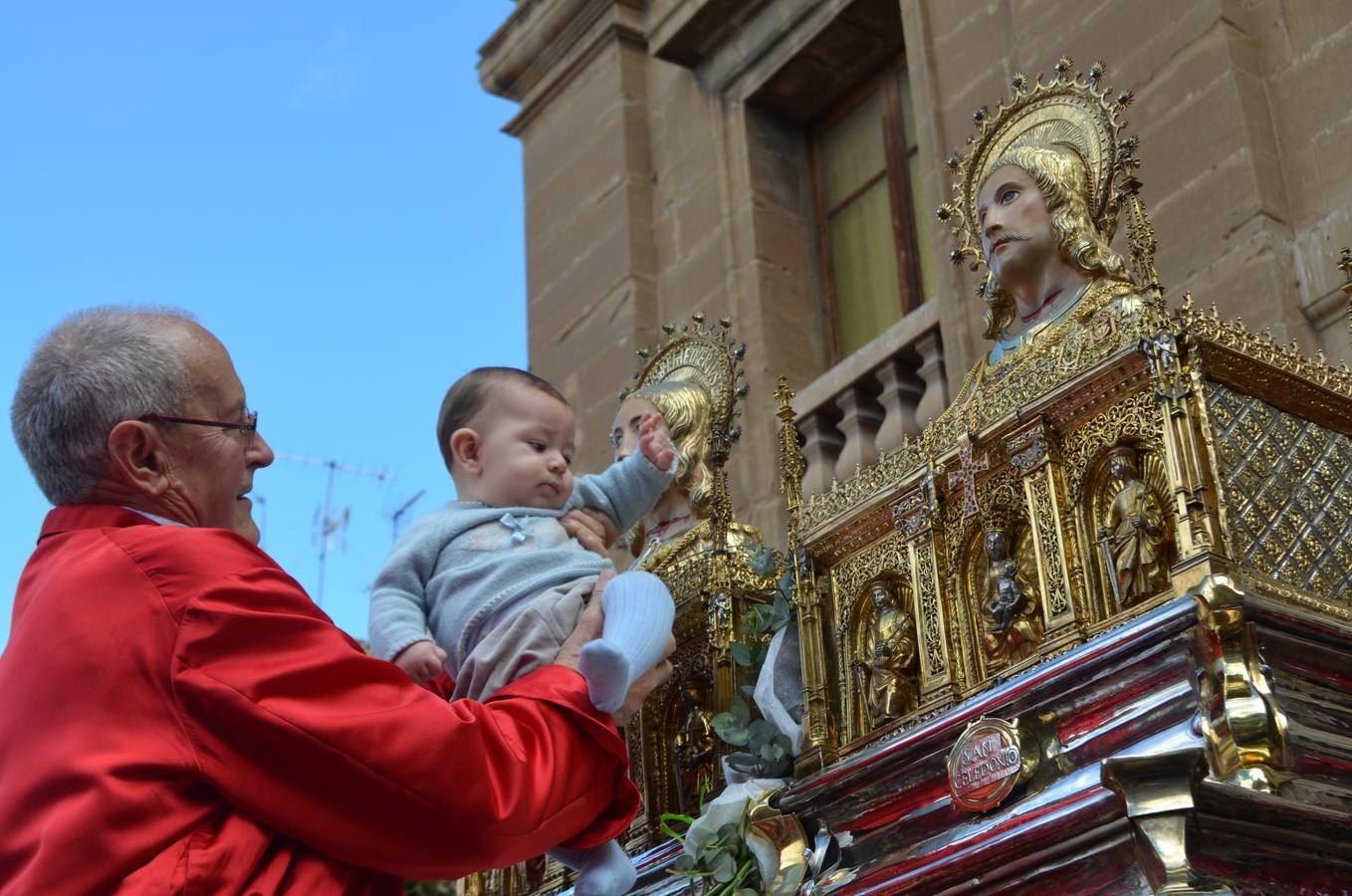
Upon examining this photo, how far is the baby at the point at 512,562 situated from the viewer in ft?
12.8

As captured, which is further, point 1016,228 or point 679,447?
point 679,447

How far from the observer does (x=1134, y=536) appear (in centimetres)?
405

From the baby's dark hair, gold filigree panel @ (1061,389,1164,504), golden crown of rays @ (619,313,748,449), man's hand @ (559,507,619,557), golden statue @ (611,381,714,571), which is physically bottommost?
gold filigree panel @ (1061,389,1164,504)

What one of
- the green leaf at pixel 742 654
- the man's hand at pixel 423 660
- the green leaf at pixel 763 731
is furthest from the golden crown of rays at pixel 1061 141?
the man's hand at pixel 423 660

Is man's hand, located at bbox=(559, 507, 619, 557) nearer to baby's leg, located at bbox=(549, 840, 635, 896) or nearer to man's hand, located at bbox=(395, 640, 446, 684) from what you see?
man's hand, located at bbox=(395, 640, 446, 684)

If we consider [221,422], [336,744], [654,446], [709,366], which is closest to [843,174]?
[709,366]

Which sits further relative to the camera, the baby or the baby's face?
the baby's face

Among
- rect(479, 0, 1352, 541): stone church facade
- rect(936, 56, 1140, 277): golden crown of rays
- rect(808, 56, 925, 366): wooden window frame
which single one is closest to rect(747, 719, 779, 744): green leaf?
rect(936, 56, 1140, 277): golden crown of rays

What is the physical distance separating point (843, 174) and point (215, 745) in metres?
7.69

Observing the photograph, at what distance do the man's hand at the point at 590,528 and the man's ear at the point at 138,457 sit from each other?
1.53 m

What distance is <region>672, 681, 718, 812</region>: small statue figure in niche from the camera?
16.4ft

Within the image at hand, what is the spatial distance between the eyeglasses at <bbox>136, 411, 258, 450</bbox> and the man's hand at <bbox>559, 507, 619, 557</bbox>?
4.39ft

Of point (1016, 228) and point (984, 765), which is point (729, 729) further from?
point (1016, 228)

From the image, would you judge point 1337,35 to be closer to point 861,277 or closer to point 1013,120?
point 1013,120
